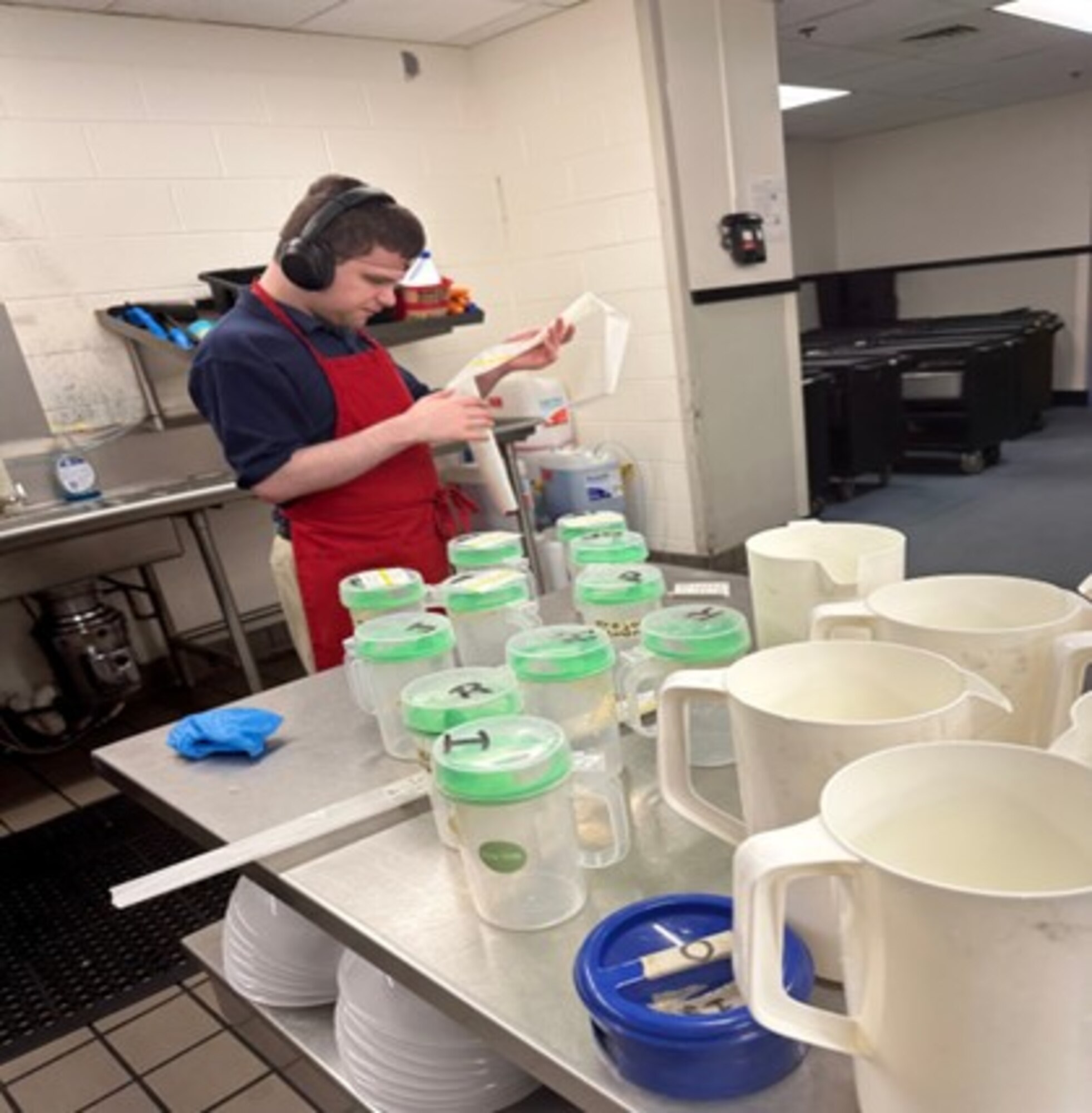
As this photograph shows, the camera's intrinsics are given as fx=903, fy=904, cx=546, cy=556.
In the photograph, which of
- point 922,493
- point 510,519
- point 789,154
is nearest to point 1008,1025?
point 510,519

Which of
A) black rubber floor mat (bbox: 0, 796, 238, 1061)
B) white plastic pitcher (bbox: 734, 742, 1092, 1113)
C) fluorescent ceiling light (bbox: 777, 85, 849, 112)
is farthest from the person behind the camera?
fluorescent ceiling light (bbox: 777, 85, 849, 112)

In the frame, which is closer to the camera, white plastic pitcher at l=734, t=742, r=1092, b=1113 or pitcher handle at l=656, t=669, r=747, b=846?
white plastic pitcher at l=734, t=742, r=1092, b=1113

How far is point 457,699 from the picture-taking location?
0.86 meters

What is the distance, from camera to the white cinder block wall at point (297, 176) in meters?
3.13

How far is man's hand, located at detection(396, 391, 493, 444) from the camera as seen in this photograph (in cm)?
151

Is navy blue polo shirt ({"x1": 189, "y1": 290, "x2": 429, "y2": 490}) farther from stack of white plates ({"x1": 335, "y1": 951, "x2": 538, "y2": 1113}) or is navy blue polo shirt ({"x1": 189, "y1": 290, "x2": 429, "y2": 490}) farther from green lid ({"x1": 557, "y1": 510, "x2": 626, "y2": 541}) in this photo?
stack of white plates ({"x1": 335, "y1": 951, "x2": 538, "y2": 1113})

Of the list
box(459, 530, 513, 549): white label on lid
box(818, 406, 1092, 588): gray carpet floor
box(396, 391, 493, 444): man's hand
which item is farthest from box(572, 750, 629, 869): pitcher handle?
box(818, 406, 1092, 588): gray carpet floor

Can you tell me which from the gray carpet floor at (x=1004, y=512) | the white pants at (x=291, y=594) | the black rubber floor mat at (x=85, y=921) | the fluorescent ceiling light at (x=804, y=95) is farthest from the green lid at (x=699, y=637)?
the fluorescent ceiling light at (x=804, y=95)

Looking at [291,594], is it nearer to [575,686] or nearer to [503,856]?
[575,686]

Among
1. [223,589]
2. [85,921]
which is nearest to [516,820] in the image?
[85,921]

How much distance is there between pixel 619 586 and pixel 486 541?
0.29 m

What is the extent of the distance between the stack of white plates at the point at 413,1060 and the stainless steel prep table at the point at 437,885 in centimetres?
11

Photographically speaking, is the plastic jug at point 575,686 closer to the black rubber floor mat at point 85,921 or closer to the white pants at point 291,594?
the white pants at point 291,594

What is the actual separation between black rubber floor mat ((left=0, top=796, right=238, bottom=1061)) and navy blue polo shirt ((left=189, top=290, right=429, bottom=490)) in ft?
2.84
